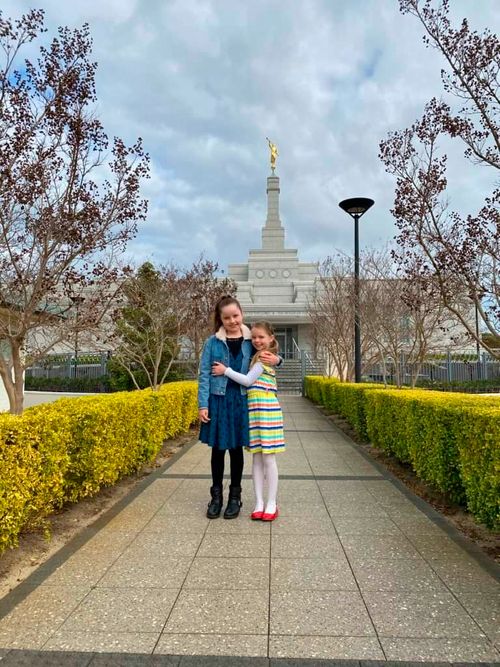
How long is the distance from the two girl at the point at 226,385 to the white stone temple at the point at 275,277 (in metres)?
32.4

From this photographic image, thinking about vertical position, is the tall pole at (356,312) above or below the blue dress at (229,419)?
above

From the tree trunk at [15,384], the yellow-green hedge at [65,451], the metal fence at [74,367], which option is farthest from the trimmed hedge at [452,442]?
the metal fence at [74,367]

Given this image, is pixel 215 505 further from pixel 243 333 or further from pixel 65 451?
pixel 243 333

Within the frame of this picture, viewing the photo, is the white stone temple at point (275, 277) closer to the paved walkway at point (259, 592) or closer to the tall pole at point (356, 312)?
the tall pole at point (356, 312)

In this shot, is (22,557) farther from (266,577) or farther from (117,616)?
(266,577)

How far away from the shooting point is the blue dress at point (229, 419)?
168 inches

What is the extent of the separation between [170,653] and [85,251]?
4.28 metres

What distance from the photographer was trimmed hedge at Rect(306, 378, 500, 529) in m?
3.69

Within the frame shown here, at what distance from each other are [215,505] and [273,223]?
4347 centimetres

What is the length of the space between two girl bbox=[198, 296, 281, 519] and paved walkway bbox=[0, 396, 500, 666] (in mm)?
751

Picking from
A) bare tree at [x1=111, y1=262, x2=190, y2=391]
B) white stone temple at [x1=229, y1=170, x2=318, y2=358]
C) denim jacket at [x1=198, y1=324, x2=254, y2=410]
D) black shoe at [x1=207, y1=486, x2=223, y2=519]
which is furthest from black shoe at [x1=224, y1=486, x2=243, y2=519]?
white stone temple at [x1=229, y1=170, x2=318, y2=358]

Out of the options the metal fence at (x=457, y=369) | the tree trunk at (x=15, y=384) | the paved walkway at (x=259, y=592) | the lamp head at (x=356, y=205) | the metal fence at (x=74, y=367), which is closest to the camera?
the paved walkway at (x=259, y=592)

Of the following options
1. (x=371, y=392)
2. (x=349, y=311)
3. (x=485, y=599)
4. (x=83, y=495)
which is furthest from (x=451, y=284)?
(x=349, y=311)

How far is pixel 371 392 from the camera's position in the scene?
8641 millimetres
